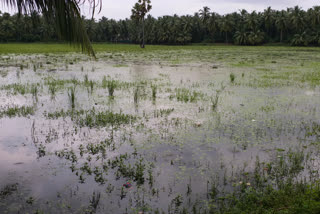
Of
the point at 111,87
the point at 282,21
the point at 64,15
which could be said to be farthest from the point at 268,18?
the point at 64,15

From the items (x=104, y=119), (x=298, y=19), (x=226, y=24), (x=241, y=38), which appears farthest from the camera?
(x=226, y=24)

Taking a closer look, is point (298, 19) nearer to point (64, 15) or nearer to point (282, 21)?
point (282, 21)

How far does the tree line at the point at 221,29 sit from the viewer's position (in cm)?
7231

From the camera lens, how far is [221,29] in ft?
268

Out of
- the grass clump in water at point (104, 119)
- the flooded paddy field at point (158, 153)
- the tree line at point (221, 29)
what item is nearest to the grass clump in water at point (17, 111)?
the flooded paddy field at point (158, 153)

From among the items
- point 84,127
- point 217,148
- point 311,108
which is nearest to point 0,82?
point 84,127

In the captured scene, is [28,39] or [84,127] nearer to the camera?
[84,127]

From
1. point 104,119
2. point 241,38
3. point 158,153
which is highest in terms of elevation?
point 241,38

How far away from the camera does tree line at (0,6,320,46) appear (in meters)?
72.3

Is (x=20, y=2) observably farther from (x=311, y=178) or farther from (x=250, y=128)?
(x=250, y=128)

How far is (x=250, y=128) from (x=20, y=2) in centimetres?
529

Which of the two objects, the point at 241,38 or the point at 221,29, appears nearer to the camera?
the point at 241,38

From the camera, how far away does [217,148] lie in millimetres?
5715

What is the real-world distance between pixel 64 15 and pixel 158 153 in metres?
2.98
